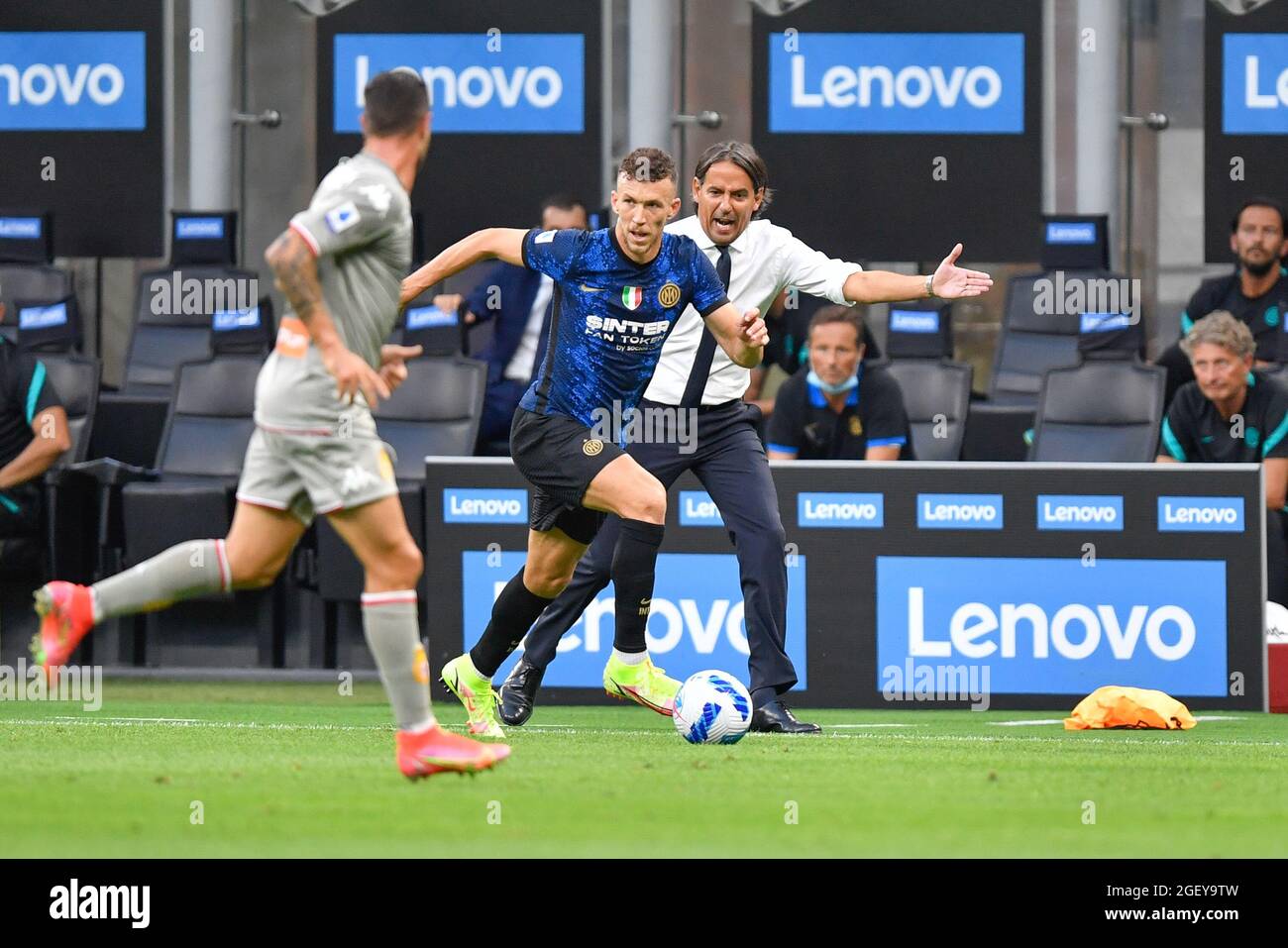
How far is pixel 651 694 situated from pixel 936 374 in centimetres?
459

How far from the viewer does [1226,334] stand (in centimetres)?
1112

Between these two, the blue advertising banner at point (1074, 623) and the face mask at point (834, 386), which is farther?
the face mask at point (834, 386)

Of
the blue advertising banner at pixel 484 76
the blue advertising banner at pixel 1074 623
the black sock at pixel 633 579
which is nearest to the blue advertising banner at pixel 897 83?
the blue advertising banner at pixel 484 76

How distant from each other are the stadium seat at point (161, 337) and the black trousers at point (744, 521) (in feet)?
17.4

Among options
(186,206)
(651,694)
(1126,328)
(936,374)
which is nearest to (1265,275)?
(1126,328)

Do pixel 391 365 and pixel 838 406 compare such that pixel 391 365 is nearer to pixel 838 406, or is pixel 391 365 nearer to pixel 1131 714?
pixel 1131 714

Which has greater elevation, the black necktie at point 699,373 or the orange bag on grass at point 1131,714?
the black necktie at point 699,373

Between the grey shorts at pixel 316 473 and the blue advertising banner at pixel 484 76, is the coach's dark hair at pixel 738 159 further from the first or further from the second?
the blue advertising banner at pixel 484 76

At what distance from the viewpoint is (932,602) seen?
10.6m

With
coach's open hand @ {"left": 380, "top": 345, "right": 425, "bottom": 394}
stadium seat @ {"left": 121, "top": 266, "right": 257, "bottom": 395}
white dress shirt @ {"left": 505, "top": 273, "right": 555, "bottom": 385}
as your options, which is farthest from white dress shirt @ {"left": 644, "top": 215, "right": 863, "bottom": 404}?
stadium seat @ {"left": 121, "top": 266, "right": 257, "bottom": 395}

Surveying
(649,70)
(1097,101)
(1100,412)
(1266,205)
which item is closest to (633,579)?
(1100,412)

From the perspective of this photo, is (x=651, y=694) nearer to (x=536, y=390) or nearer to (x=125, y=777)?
(x=536, y=390)

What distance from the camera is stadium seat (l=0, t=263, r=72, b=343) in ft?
45.8

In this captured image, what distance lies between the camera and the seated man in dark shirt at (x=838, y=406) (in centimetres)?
1139
